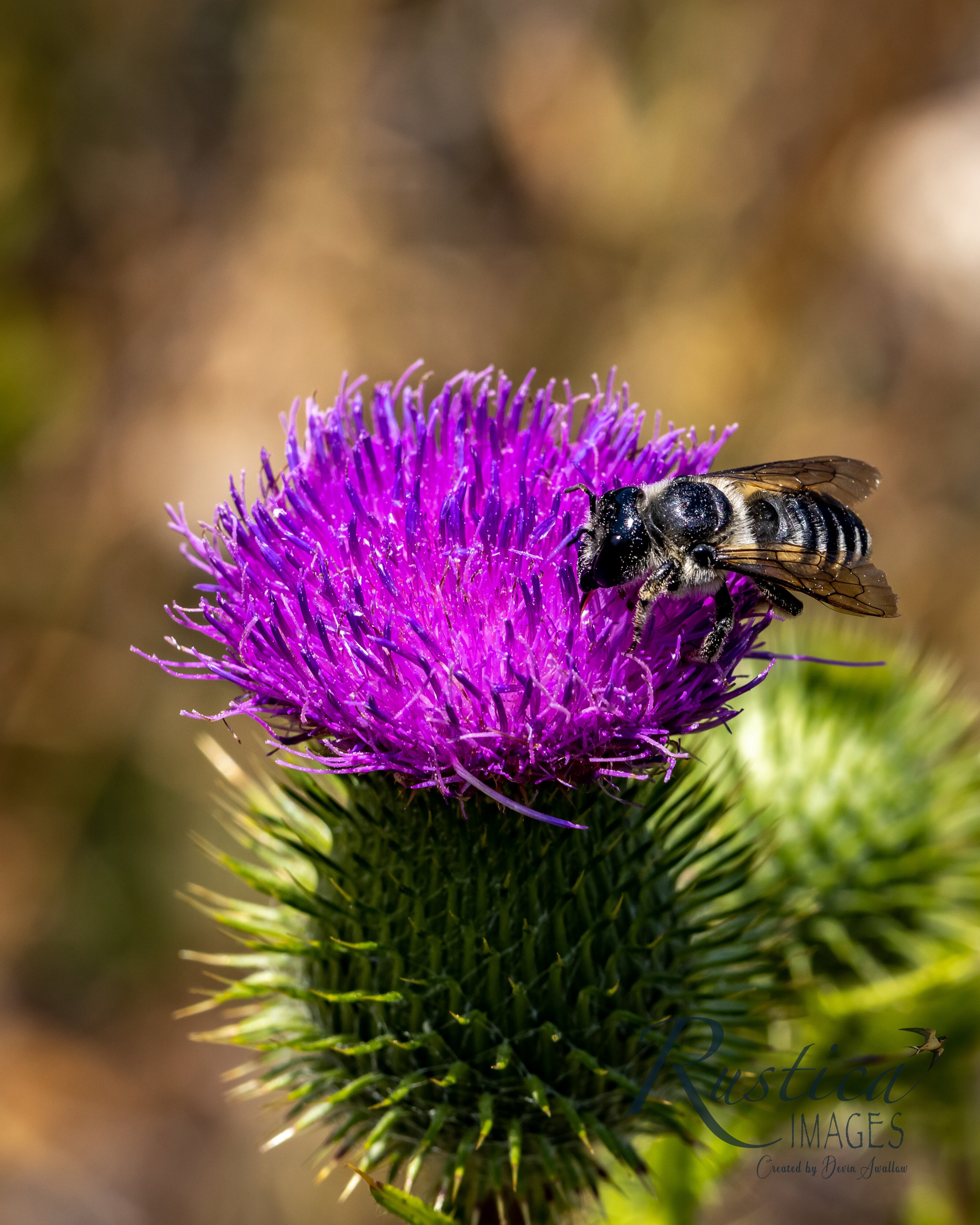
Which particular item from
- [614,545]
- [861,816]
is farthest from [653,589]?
[861,816]

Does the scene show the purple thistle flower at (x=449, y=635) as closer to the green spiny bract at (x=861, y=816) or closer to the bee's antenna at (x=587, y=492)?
the bee's antenna at (x=587, y=492)

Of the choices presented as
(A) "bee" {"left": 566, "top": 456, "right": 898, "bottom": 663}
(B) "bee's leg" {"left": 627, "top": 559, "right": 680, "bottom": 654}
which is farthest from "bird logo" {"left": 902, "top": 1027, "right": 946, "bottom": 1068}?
(B) "bee's leg" {"left": 627, "top": 559, "right": 680, "bottom": 654}

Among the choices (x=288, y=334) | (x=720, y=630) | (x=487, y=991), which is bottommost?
(x=487, y=991)

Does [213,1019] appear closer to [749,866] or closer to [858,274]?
[749,866]

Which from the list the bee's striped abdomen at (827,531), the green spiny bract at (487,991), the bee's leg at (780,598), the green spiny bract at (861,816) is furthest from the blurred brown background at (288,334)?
the bee's leg at (780,598)

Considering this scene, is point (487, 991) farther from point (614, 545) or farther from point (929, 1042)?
point (929, 1042)

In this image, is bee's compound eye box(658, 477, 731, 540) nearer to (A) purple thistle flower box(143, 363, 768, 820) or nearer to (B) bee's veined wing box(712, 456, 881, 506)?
(A) purple thistle flower box(143, 363, 768, 820)
